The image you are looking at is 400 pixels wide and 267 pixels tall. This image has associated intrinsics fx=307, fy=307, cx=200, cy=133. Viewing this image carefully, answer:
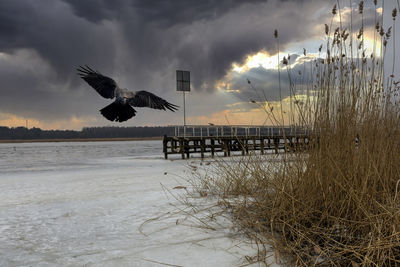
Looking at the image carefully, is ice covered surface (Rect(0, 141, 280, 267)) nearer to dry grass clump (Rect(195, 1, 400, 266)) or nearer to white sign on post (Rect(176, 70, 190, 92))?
dry grass clump (Rect(195, 1, 400, 266))

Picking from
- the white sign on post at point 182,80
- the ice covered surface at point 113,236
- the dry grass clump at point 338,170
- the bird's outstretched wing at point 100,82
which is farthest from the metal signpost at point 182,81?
the dry grass clump at point 338,170

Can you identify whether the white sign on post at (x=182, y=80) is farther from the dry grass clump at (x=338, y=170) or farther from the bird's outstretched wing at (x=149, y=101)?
the dry grass clump at (x=338, y=170)

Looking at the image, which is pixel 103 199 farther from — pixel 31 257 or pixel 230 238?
pixel 230 238

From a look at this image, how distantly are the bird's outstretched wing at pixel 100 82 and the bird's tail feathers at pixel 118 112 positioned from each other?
678 millimetres

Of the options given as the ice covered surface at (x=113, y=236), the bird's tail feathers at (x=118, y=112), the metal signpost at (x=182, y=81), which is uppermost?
the metal signpost at (x=182, y=81)

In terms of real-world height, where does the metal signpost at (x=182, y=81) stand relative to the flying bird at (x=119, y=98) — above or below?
above

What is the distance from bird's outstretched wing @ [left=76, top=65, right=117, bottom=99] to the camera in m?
12.1

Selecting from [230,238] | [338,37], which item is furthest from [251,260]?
[338,37]

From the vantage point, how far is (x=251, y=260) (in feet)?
6.86

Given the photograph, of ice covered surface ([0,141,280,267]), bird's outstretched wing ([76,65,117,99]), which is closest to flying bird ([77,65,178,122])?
bird's outstretched wing ([76,65,117,99])

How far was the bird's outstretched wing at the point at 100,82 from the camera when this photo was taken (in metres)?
12.1

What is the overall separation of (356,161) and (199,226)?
147 cm

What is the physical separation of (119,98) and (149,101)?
44.7 inches

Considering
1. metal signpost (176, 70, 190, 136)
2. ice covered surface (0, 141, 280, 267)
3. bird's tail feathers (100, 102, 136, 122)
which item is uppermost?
metal signpost (176, 70, 190, 136)
